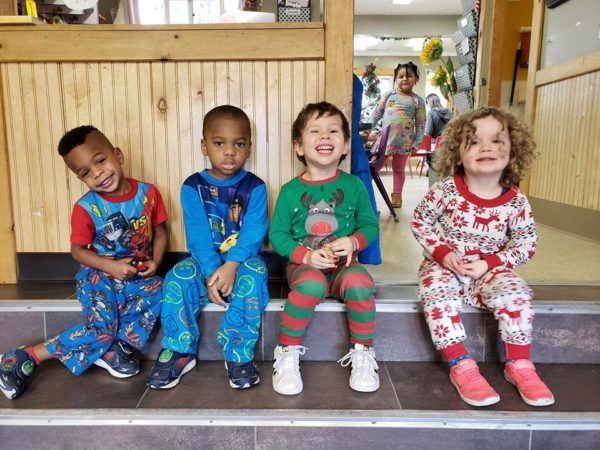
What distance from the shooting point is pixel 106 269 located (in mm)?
1527

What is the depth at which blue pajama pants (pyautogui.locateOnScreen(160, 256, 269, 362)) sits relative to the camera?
1.47 metres

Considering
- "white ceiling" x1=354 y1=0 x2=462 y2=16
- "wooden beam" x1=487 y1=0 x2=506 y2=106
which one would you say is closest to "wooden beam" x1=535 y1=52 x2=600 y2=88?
"wooden beam" x1=487 y1=0 x2=506 y2=106

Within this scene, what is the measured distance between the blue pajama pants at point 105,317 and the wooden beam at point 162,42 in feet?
2.57

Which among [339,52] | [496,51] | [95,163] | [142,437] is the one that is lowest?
[142,437]

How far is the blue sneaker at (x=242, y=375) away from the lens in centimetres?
141

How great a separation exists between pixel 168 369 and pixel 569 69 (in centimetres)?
269

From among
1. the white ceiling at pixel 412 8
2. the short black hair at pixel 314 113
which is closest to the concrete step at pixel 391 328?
the short black hair at pixel 314 113

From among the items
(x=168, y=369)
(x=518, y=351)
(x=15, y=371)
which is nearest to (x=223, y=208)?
(x=168, y=369)

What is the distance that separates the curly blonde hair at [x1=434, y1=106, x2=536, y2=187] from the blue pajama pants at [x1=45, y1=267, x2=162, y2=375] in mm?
1068

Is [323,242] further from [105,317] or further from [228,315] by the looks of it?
[105,317]

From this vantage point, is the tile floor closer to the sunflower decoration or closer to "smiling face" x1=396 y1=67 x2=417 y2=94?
"smiling face" x1=396 y1=67 x2=417 y2=94

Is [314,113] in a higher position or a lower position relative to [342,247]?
higher

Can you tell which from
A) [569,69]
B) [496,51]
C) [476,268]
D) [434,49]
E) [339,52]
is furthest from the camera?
[434,49]

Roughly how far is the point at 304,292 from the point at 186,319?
0.37 metres
